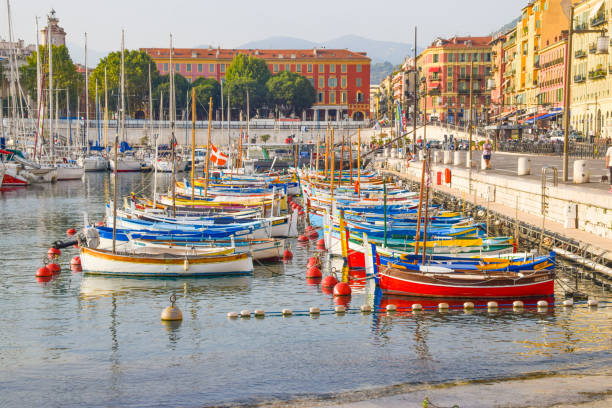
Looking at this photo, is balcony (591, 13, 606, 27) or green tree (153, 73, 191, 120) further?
green tree (153, 73, 191, 120)

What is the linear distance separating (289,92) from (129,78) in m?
32.8

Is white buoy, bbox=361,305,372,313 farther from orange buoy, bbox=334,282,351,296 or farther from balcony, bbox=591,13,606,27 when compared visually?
balcony, bbox=591,13,606,27

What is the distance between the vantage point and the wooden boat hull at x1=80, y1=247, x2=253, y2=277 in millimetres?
33781

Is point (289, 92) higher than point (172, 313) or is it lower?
higher

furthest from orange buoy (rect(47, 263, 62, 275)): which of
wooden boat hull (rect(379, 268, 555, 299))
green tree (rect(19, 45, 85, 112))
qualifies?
green tree (rect(19, 45, 85, 112))

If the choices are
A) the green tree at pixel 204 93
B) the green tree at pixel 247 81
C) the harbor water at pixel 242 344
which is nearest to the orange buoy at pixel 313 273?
the harbor water at pixel 242 344

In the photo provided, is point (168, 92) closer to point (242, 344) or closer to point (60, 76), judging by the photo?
point (60, 76)

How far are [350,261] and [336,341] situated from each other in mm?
12087

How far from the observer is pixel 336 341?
2450 centimetres

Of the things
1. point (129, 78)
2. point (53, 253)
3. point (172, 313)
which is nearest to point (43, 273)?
point (53, 253)

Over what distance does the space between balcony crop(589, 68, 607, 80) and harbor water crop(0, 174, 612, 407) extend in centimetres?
5340

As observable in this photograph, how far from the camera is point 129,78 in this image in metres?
155

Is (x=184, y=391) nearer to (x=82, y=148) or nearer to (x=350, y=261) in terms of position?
(x=350, y=261)

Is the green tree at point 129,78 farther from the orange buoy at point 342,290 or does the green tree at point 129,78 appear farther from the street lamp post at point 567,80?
the orange buoy at point 342,290
